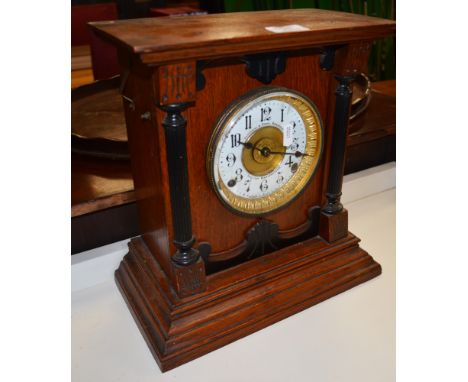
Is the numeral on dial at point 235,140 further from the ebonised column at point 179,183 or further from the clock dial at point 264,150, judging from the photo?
the ebonised column at point 179,183

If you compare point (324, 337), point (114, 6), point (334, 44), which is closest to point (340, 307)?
point (324, 337)

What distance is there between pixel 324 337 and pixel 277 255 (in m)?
0.23

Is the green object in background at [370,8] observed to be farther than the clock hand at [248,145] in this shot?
Yes

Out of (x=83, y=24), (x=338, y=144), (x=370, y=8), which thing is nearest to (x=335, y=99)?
(x=338, y=144)

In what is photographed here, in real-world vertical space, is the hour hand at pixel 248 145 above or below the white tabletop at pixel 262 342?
above

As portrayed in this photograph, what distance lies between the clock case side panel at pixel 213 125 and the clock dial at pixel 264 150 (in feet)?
0.08

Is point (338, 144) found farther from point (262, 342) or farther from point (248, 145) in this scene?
point (262, 342)

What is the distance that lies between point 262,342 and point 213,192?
0.37 metres

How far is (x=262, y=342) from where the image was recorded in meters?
1.05

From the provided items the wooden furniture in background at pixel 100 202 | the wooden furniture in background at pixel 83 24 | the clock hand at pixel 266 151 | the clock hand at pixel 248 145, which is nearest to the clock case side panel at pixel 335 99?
the clock hand at pixel 266 151

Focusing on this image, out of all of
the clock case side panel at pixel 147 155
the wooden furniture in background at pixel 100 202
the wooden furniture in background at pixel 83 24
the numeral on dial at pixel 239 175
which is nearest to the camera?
the clock case side panel at pixel 147 155

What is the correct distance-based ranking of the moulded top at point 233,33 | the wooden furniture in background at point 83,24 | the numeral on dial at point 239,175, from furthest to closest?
the wooden furniture in background at point 83,24 < the numeral on dial at point 239,175 < the moulded top at point 233,33

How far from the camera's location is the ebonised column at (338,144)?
1.04 metres

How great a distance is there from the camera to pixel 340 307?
1149 millimetres
